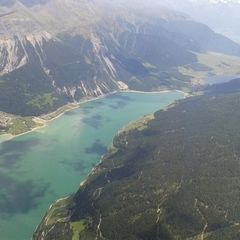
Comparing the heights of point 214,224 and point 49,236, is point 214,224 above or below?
above

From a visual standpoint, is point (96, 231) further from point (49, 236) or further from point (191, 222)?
point (191, 222)

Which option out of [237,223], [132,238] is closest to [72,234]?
[132,238]

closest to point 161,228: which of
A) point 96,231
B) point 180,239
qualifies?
point 180,239

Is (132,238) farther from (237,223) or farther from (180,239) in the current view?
(237,223)

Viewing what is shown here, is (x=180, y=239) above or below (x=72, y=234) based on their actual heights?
above

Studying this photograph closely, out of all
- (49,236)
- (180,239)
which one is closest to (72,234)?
(49,236)

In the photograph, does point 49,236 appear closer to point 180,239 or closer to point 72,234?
point 72,234
